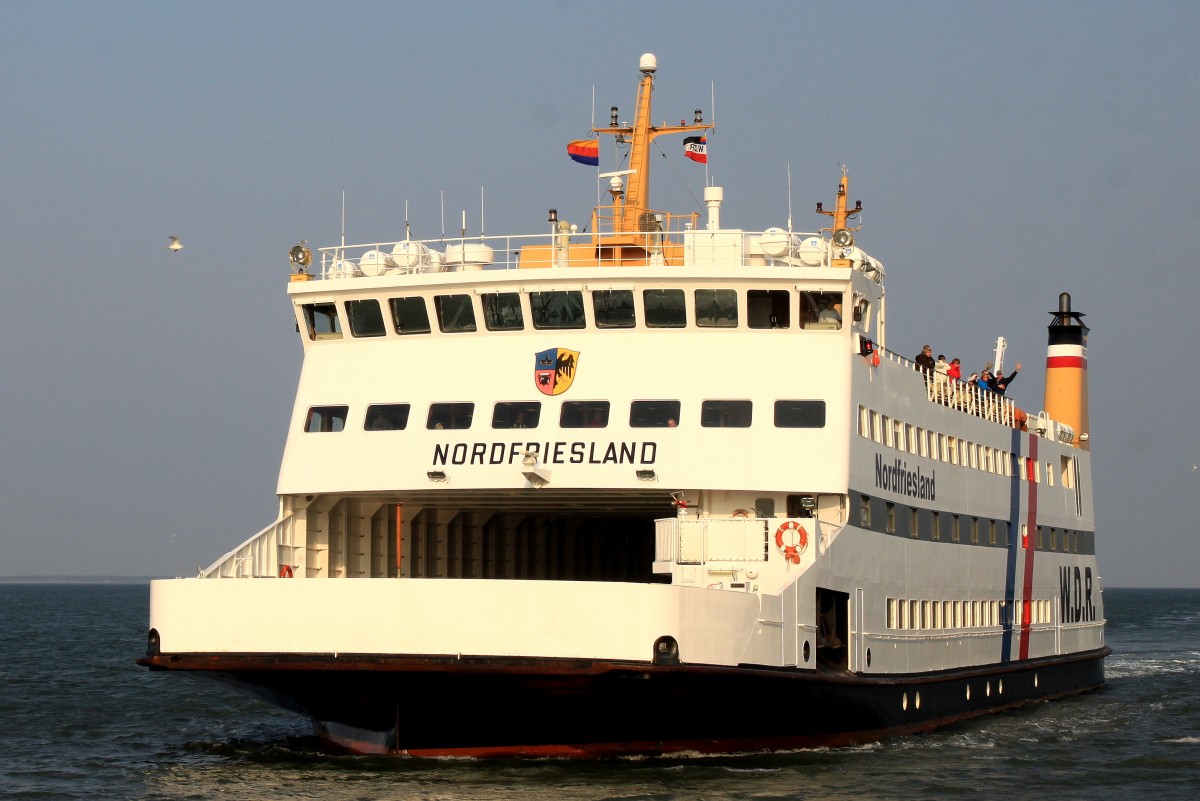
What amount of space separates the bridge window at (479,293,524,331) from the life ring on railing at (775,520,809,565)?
4.30 meters

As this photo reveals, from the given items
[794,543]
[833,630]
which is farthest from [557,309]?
[833,630]

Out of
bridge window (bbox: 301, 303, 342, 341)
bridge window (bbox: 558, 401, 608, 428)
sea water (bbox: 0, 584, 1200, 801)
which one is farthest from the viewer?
bridge window (bbox: 301, 303, 342, 341)

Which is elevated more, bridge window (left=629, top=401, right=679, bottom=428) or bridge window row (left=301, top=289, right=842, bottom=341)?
bridge window row (left=301, top=289, right=842, bottom=341)

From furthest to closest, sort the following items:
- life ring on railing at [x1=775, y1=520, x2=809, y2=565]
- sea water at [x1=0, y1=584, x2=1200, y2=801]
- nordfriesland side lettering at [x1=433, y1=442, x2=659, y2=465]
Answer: nordfriesland side lettering at [x1=433, y1=442, x2=659, y2=465] < life ring on railing at [x1=775, y1=520, x2=809, y2=565] < sea water at [x1=0, y1=584, x2=1200, y2=801]

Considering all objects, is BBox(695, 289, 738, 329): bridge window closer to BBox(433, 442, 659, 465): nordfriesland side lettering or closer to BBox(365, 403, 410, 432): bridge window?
BBox(433, 442, 659, 465): nordfriesland side lettering

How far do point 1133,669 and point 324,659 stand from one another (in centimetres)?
2875

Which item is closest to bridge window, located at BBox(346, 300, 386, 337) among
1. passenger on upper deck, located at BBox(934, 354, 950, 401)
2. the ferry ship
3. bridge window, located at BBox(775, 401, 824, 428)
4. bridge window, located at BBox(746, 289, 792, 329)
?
the ferry ship

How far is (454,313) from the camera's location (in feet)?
70.5

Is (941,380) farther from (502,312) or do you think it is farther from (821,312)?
(502,312)

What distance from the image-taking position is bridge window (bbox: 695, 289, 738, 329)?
20812 mm

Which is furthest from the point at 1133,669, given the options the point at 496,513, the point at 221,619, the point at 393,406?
the point at 221,619

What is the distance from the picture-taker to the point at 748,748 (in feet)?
63.3

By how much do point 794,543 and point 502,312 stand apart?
15.7ft

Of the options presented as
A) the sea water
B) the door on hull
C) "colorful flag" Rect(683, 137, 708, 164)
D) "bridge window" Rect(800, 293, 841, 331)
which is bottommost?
the sea water
